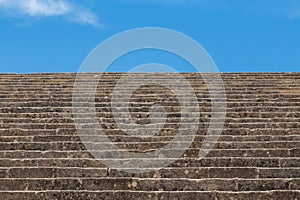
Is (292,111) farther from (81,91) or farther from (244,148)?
(81,91)

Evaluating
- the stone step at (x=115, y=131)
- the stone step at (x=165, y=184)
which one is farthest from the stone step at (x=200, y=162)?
the stone step at (x=115, y=131)

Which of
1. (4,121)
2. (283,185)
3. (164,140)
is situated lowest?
(283,185)

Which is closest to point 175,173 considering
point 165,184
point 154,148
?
point 165,184

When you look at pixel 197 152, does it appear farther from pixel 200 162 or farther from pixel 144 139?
pixel 144 139

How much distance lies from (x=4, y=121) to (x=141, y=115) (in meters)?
1.72

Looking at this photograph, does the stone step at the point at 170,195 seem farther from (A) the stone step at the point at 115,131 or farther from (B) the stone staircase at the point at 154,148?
(A) the stone step at the point at 115,131

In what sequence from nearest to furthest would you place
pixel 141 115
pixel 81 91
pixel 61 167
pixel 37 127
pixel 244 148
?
pixel 61 167 → pixel 244 148 → pixel 37 127 → pixel 141 115 → pixel 81 91

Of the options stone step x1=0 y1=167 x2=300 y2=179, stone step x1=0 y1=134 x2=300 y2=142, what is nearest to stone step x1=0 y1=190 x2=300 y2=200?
stone step x1=0 y1=167 x2=300 y2=179

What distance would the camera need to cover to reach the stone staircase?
5.45 meters

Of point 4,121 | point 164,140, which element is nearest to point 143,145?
point 164,140

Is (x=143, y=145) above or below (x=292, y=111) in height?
below

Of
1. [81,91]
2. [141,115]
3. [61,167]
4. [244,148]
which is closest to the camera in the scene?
[61,167]

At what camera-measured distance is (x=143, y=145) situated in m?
6.64

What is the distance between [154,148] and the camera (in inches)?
259
